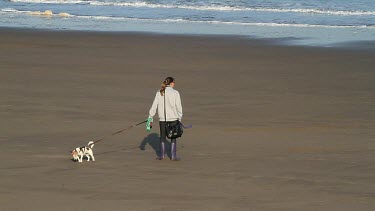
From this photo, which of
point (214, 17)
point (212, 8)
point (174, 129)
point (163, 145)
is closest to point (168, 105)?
A: point (174, 129)

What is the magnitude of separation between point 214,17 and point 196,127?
79.0ft

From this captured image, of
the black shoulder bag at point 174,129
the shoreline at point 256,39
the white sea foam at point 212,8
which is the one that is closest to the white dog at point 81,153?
the black shoulder bag at point 174,129

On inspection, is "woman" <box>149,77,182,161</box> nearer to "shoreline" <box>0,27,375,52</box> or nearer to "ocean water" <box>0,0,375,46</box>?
"shoreline" <box>0,27,375,52</box>

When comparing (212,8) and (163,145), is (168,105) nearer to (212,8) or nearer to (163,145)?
(163,145)

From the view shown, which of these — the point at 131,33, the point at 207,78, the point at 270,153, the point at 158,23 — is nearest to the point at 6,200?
the point at 270,153

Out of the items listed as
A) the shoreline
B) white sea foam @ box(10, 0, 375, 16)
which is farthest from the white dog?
white sea foam @ box(10, 0, 375, 16)

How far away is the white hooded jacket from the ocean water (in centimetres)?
1551

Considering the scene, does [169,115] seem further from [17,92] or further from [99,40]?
[99,40]

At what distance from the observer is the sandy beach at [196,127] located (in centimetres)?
1044

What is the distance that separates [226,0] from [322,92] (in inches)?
1175

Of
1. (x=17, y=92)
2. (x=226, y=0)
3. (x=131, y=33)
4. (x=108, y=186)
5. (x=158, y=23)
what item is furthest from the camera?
(x=226, y=0)

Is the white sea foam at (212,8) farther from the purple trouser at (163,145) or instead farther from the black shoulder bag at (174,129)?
the black shoulder bag at (174,129)

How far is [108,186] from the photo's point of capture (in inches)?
422

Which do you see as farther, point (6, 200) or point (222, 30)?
point (222, 30)
